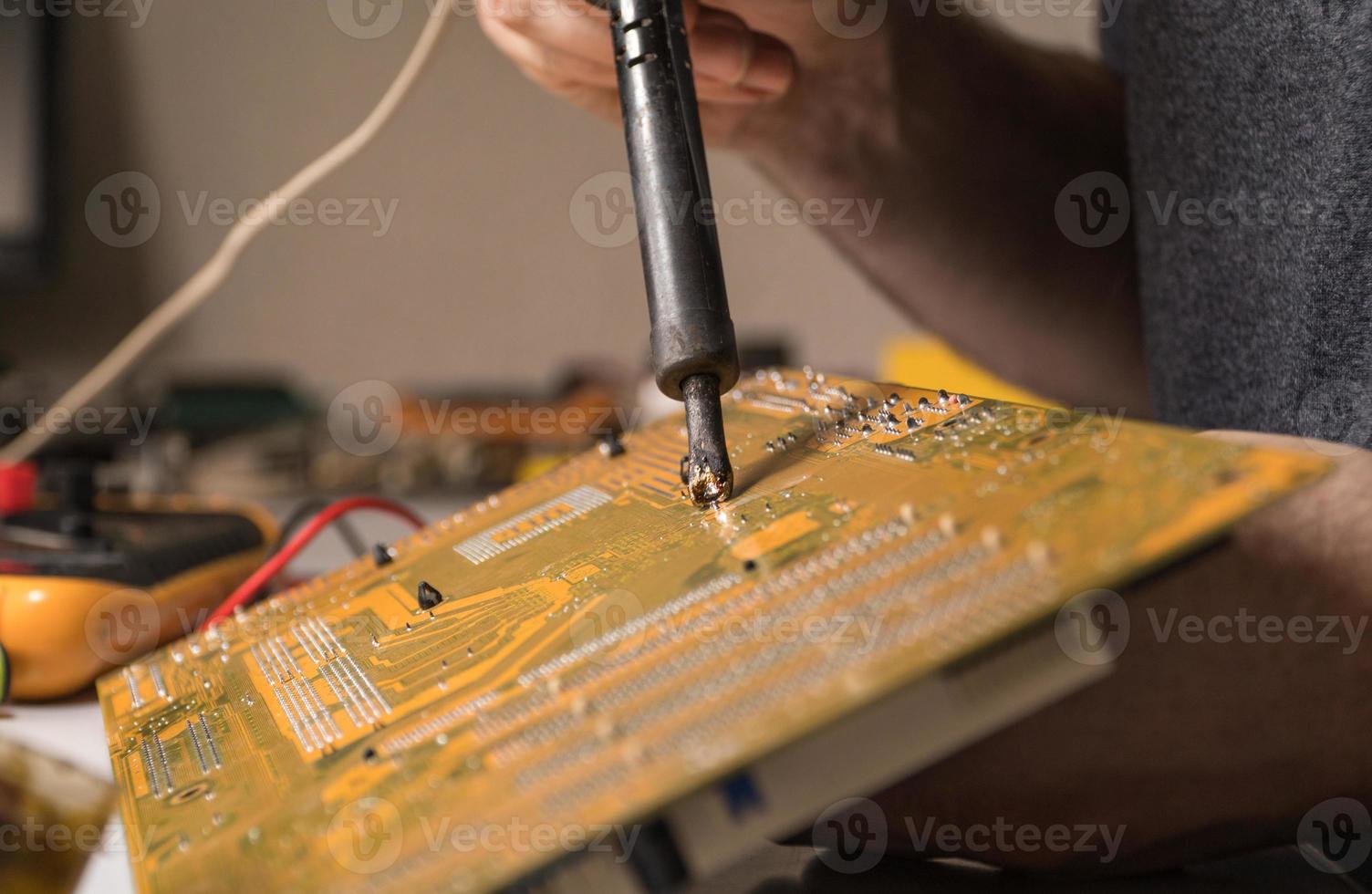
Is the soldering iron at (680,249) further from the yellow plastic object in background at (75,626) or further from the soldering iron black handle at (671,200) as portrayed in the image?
the yellow plastic object in background at (75,626)

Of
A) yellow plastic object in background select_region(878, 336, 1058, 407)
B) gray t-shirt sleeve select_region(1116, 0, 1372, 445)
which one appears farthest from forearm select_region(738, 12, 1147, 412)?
yellow plastic object in background select_region(878, 336, 1058, 407)

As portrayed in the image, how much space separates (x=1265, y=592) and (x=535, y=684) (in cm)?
25

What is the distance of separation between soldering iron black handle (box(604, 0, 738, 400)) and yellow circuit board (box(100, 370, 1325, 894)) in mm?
63

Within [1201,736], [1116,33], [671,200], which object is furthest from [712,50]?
[1201,736]

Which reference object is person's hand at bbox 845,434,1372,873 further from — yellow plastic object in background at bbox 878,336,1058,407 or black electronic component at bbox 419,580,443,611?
yellow plastic object in background at bbox 878,336,1058,407

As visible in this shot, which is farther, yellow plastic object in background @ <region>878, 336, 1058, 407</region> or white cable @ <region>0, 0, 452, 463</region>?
yellow plastic object in background @ <region>878, 336, 1058, 407</region>

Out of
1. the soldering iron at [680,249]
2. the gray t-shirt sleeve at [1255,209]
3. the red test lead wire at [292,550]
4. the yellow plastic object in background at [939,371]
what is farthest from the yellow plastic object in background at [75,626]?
the yellow plastic object in background at [939,371]

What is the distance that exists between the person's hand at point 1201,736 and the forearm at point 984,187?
61 cm

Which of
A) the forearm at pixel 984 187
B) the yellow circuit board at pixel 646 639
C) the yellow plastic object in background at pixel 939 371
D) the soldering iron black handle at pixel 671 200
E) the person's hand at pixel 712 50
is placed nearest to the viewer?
the yellow circuit board at pixel 646 639

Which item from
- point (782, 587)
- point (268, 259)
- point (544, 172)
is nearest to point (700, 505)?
point (782, 587)

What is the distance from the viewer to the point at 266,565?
0.69 m

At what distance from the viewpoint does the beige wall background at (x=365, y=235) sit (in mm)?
1888

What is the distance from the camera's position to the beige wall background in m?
1.89

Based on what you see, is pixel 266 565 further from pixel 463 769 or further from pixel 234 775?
pixel 463 769
